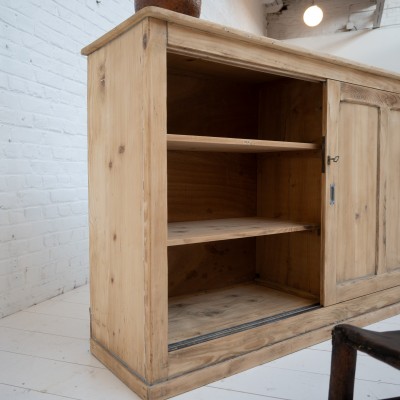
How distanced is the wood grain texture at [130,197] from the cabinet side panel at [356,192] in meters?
1.00

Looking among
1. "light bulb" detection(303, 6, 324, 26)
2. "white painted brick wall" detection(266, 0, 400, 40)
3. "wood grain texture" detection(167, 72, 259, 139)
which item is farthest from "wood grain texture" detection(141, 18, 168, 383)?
"white painted brick wall" detection(266, 0, 400, 40)

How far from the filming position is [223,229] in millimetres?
1799

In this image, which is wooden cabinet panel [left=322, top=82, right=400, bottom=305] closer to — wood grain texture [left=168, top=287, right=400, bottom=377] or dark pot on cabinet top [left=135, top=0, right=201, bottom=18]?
wood grain texture [left=168, top=287, right=400, bottom=377]

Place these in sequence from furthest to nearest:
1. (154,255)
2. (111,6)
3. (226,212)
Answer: (111,6) → (226,212) → (154,255)

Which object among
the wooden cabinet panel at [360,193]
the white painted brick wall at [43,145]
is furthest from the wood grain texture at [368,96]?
the white painted brick wall at [43,145]

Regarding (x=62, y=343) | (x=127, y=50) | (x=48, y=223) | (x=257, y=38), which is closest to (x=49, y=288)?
(x=48, y=223)

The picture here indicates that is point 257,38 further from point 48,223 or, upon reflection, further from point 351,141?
point 48,223

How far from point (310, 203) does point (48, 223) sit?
1.59m

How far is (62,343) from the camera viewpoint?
1.88 m

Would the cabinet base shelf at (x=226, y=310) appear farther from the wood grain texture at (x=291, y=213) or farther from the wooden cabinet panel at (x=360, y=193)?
the wooden cabinet panel at (x=360, y=193)

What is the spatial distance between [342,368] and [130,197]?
83 cm

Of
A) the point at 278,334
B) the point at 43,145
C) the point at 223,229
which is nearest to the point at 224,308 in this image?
the point at 278,334

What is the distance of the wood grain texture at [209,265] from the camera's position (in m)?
2.19

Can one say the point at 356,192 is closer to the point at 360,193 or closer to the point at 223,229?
the point at 360,193
